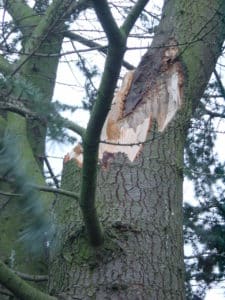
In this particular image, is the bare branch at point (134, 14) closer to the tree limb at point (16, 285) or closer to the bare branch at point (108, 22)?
the bare branch at point (108, 22)

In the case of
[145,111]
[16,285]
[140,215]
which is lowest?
[16,285]

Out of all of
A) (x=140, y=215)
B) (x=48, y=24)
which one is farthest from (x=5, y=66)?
(x=140, y=215)

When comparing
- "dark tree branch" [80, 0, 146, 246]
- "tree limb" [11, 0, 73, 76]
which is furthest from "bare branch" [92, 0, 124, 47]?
"tree limb" [11, 0, 73, 76]

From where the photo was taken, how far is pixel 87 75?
337 centimetres

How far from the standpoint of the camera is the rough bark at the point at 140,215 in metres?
1.85

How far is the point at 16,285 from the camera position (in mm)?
1581

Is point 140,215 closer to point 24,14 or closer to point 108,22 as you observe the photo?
point 108,22

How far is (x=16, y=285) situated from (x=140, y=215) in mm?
539

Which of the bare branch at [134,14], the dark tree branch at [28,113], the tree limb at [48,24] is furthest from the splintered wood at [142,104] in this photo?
the bare branch at [134,14]

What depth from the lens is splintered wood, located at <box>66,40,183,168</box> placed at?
224 centimetres

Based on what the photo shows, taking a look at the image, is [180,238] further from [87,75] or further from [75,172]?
[87,75]

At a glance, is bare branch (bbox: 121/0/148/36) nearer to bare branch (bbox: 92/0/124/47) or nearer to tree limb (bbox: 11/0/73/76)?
bare branch (bbox: 92/0/124/47)

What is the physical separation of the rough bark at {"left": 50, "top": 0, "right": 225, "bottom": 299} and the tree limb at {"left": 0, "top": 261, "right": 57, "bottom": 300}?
22cm

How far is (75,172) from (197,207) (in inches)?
46.7
